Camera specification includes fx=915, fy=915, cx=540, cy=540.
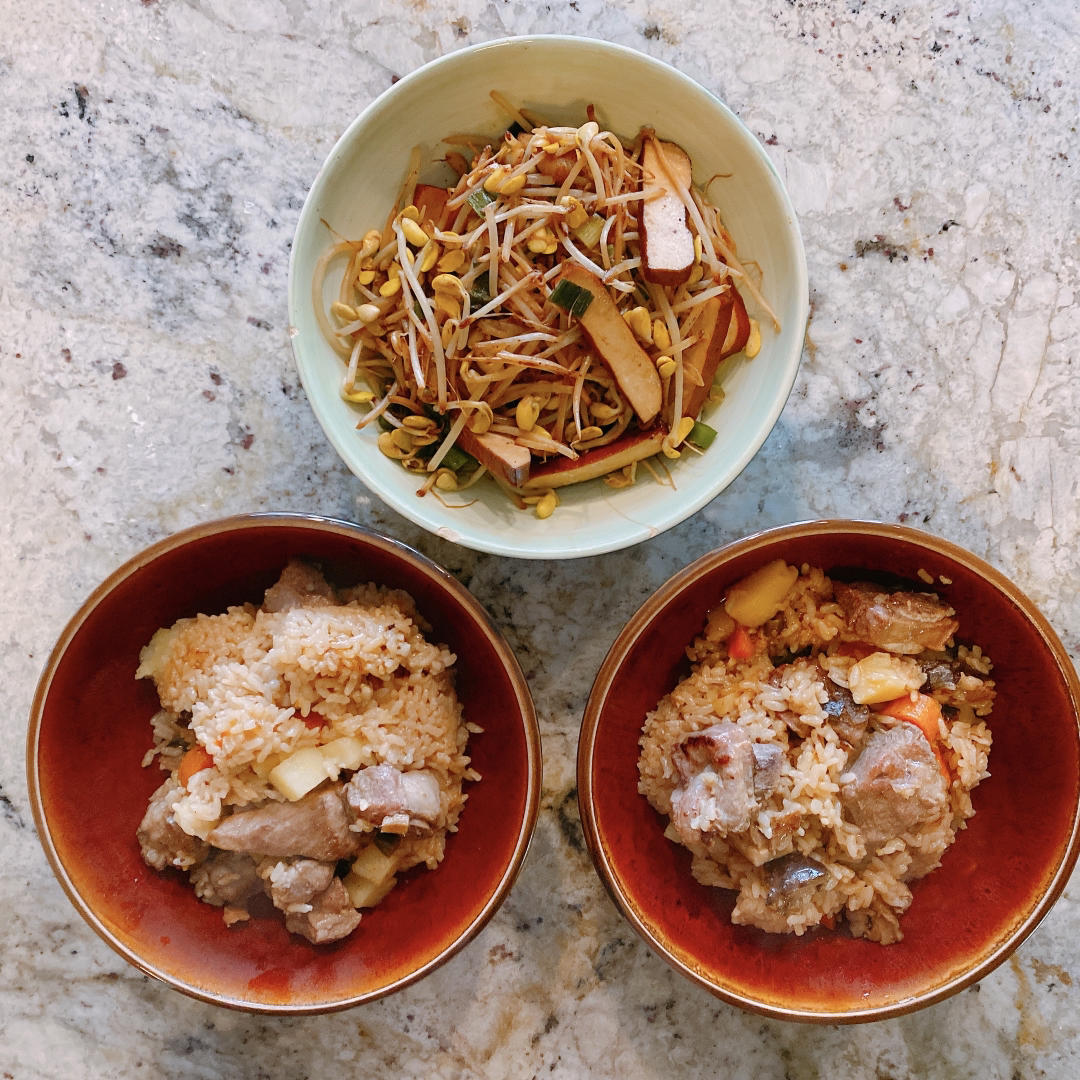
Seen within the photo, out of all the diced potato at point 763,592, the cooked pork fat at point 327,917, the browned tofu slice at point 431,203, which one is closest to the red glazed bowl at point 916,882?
the diced potato at point 763,592

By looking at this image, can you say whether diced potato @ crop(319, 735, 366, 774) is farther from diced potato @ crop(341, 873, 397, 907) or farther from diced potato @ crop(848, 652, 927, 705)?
diced potato @ crop(848, 652, 927, 705)

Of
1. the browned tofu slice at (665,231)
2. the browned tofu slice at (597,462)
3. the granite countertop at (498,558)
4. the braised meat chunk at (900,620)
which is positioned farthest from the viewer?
the granite countertop at (498,558)

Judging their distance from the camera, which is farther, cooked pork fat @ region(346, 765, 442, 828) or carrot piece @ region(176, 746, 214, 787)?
carrot piece @ region(176, 746, 214, 787)

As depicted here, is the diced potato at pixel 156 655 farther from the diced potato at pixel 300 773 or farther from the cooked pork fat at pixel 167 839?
the diced potato at pixel 300 773

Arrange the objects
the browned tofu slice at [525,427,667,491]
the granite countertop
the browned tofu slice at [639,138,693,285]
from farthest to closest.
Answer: the granite countertop, the browned tofu slice at [525,427,667,491], the browned tofu slice at [639,138,693,285]

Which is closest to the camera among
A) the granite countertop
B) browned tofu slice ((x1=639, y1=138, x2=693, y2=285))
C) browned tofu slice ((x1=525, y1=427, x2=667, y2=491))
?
browned tofu slice ((x1=639, y1=138, x2=693, y2=285))

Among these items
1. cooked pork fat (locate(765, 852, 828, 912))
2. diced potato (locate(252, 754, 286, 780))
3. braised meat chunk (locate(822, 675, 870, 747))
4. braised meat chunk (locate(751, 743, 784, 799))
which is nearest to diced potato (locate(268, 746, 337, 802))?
diced potato (locate(252, 754, 286, 780))

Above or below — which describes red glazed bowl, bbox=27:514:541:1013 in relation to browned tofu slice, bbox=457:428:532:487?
below
